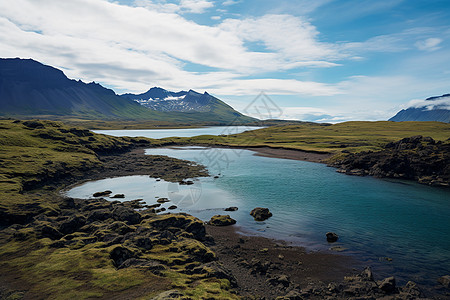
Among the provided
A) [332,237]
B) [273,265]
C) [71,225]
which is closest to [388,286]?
[273,265]

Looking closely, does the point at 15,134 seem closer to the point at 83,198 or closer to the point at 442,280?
the point at 83,198

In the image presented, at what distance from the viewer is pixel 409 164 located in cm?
7588

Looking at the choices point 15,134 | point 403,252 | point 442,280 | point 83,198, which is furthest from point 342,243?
point 15,134

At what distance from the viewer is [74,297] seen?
19.1m

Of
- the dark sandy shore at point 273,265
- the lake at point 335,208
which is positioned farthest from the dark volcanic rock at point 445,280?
the dark sandy shore at point 273,265

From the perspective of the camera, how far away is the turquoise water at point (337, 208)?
100 ft

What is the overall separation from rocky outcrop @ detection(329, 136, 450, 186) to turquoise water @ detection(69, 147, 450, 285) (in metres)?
6.49

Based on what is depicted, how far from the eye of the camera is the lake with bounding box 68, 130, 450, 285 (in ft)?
100

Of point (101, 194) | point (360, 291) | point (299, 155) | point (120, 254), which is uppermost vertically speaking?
point (299, 155)

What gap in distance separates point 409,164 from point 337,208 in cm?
4594

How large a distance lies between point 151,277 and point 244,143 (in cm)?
14693

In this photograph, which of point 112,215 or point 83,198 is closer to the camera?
point 112,215

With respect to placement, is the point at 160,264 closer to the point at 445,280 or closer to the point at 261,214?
the point at 261,214

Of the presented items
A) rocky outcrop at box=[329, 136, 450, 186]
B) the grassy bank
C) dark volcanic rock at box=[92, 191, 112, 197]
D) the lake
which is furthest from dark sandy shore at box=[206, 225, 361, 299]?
rocky outcrop at box=[329, 136, 450, 186]
